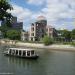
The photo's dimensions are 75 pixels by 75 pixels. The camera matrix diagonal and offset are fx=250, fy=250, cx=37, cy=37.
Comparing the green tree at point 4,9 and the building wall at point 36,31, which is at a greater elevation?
the building wall at point 36,31

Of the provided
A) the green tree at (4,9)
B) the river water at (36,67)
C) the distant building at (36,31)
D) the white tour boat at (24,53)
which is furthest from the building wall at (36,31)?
the green tree at (4,9)

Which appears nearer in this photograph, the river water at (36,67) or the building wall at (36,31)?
the river water at (36,67)

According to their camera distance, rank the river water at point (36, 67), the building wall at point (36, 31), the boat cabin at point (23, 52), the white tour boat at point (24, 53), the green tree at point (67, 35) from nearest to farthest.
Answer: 1. the river water at point (36, 67)
2. the white tour boat at point (24, 53)
3. the boat cabin at point (23, 52)
4. the green tree at point (67, 35)
5. the building wall at point (36, 31)

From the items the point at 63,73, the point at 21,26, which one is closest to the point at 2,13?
the point at 63,73

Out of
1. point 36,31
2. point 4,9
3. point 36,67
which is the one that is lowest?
point 36,67

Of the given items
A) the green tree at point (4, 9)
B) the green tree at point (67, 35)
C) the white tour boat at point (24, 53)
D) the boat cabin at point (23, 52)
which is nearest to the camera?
the green tree at point (4, 9)

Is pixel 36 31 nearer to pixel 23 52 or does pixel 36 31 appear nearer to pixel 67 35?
pixel 67 35

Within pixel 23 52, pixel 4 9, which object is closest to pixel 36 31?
pixel 23 52

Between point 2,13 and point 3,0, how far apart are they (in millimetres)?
506

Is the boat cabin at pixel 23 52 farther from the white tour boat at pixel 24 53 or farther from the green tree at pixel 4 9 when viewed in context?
the green tree at pixel 4 9

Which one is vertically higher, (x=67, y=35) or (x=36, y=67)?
(x=67, y=35)

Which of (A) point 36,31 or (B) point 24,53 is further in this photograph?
(A) point 36,31

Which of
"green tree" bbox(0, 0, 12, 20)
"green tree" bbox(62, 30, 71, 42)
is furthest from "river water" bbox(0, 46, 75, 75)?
"green tree" bbox(62, 30, 71, 42)

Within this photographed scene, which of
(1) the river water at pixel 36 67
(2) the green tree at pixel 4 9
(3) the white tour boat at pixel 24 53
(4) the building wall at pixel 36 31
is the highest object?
(4) the building wall at pixel 36 31
